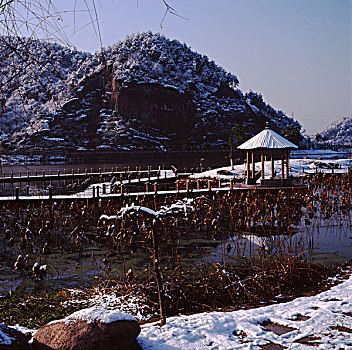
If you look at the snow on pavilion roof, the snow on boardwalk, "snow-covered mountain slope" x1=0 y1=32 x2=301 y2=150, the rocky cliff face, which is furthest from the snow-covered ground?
the rocky cliff face

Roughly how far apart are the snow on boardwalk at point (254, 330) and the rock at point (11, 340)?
1220 mm

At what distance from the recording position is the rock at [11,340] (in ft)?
11.3

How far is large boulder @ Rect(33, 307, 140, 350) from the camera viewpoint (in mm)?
3688

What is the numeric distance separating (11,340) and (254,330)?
279cm

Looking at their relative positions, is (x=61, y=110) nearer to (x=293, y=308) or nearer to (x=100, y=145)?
(x=293, y=308)

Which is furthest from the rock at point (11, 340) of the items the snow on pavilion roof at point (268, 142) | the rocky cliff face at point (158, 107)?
the rocky cliff face at point (158, 107)

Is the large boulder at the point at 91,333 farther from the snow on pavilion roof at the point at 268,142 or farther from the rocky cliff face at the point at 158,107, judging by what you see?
the rocky cliff face at the point at 158,107

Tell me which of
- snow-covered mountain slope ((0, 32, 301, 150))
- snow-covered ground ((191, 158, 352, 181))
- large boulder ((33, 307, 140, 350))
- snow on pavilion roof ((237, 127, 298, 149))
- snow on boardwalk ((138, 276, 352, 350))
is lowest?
snow on boardwalk ((138, 276, 352, 350))

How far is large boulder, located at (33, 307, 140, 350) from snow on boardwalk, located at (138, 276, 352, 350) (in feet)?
1.40

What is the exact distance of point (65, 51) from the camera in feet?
7.09

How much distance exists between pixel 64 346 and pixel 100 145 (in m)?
111

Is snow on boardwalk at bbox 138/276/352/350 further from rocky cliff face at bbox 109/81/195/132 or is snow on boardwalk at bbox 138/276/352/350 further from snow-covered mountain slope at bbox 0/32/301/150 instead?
rocky cliff face at bbox 109/81/195/132

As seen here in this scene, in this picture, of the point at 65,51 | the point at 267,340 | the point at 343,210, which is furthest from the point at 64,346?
the point at 343,210

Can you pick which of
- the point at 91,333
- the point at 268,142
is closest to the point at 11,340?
the point at 91,333
